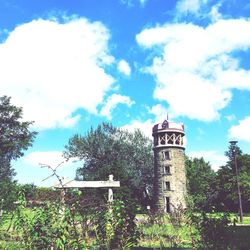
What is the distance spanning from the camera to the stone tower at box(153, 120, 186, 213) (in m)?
42.6

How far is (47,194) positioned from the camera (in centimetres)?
671

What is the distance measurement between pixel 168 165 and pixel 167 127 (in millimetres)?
4373

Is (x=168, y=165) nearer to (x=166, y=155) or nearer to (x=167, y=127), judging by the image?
(x=166, y=155)

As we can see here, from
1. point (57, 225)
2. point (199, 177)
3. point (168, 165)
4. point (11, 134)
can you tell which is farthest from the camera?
point (199, 177)

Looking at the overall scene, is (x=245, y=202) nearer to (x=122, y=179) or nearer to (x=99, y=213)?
(x=122, y=179)

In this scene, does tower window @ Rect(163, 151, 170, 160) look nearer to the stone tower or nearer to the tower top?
the stone tower

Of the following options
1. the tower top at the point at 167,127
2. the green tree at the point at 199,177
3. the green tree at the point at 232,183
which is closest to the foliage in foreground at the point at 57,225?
the tower top at the point at 167,127

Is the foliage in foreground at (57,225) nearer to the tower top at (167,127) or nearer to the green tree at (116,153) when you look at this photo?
the tower top at (167,127)

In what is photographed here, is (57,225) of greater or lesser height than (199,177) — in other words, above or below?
below

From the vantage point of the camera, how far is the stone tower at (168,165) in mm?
42625

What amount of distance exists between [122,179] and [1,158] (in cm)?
1219

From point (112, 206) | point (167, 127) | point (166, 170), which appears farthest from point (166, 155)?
point (112, 206)

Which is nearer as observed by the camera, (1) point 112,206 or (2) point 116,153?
(1) point 112,206

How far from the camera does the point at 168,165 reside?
43.0 meters
